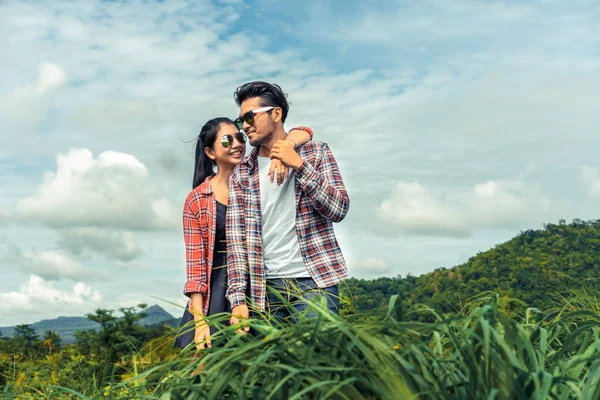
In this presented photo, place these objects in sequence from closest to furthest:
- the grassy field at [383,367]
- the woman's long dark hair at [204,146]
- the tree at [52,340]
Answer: the grassy field at [383,367], the woman's long dark hair at [204,146], the tree at [52,340]

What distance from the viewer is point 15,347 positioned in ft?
43.3

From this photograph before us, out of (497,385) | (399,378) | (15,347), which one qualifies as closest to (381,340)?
(399,378)

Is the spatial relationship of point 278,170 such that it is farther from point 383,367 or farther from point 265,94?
point 383,367

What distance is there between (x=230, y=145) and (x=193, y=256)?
2.61ft

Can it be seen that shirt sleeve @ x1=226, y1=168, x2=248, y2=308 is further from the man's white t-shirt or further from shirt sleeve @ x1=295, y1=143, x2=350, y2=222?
shirt sleeve @ x1=295, y1=143, x2=350, y2=222

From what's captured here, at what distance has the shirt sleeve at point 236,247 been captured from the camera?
4.06 m

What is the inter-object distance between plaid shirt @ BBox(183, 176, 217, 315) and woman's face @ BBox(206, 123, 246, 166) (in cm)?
32

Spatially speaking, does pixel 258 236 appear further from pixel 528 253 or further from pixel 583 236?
pixel 583 236

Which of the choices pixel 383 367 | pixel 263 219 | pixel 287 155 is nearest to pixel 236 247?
pixel 263 219

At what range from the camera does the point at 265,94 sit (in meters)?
4.41

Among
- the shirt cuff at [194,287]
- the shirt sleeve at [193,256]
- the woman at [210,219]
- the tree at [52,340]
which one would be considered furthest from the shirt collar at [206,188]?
the tree at [52,340]

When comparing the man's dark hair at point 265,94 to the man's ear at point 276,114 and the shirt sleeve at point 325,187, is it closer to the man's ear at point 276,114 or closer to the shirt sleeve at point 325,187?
the man's ear at point 276,114

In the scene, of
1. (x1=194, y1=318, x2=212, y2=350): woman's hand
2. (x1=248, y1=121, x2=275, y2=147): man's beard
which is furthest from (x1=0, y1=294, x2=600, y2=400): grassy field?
(x1=248, y1=121, x2=275, y2=147): man's beard

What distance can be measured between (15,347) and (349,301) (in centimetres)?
1150
